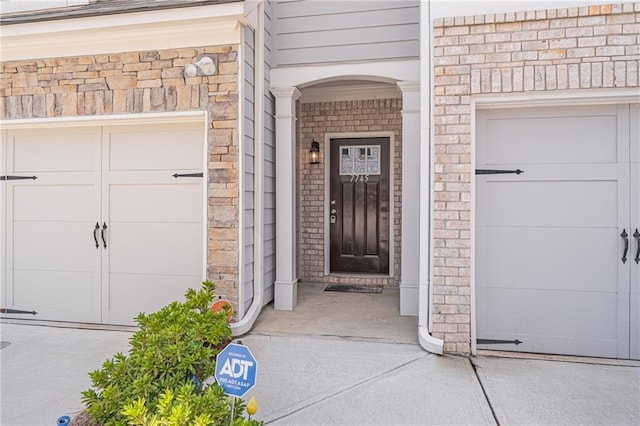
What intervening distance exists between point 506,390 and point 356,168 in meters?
3.68

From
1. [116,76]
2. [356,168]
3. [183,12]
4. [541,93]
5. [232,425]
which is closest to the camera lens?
[232,425]

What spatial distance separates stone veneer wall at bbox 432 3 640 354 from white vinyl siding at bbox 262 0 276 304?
1.79 metres

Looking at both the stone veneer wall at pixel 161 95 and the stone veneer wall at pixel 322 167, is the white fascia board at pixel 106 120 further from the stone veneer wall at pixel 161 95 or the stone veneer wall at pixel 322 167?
the stone veneer wall at pixel 322 167

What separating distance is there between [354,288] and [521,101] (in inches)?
124

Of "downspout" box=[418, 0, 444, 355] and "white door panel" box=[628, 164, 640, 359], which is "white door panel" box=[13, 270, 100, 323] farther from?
"white door panel" box=[628, 164, 640, 359]

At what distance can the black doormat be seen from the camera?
539 centimetres

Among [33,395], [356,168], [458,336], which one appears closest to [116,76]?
[33,395]

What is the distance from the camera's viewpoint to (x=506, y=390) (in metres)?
2.74

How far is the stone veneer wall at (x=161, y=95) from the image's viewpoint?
3822mm

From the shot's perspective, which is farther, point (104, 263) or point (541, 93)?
point (104, 263)

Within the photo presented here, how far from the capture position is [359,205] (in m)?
5.86

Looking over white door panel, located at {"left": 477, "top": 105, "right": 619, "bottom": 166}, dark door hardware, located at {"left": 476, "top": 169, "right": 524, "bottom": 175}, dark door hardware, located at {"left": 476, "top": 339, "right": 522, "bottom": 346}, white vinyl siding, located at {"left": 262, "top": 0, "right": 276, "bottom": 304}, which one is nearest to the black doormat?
white vinyl siding, located at {"left": 262, "top": 0, "right": 276, "bottom": 304}

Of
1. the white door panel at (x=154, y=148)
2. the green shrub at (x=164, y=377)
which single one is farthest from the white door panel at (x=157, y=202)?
the green shrub at (x=164, y=377)

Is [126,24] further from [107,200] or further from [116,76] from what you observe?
[107,200]
